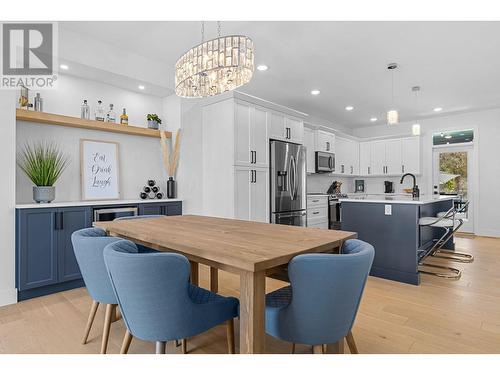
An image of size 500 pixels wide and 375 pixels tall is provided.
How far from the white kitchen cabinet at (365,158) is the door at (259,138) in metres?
4.07

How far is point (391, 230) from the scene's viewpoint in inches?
136

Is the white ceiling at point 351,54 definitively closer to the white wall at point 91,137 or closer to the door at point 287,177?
the white wall at point 91,137

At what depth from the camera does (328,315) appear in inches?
49.3

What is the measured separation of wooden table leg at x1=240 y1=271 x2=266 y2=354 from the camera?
1.17 m

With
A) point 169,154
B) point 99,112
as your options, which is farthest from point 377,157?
point 99,112

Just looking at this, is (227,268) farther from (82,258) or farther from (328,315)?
(82,258)

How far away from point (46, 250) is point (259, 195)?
2.59 m

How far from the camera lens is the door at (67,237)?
9.90 feet

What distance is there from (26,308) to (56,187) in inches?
53.6

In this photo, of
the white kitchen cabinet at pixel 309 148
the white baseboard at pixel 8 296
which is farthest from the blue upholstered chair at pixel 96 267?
the white kitchen cabinet at pixel 309 148

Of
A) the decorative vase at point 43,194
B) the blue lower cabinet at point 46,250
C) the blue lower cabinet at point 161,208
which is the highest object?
the decorative vase at point 43,194

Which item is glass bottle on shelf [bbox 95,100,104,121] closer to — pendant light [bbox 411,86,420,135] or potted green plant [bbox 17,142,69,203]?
potted green plant [bbox 17,142,69,203]

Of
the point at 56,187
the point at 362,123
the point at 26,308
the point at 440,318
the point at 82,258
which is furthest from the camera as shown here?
the point at 362,123
